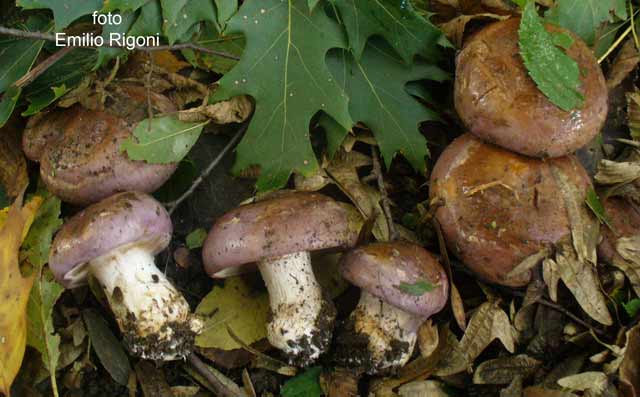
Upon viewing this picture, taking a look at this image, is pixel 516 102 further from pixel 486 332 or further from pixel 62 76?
pixel 62 76

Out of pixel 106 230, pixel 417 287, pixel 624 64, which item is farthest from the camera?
pixel 624 64

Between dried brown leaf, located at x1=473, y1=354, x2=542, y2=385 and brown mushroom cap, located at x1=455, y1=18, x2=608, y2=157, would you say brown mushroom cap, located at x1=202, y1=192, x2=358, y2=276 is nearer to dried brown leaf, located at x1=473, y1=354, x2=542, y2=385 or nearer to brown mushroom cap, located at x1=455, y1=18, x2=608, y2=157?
brown mushroom cap, located at x1=455, y1=18, x2=608, y2=157

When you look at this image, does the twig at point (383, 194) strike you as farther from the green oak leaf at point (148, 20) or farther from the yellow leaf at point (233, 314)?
the green oak leaf at point (148, 20)

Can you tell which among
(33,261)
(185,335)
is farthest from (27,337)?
(185,335)

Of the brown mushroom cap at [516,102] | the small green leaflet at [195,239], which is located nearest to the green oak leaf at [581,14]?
the brown mushroom cap at [516,102]

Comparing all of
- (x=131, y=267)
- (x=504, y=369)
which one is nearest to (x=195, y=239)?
(x=131, y=267)
